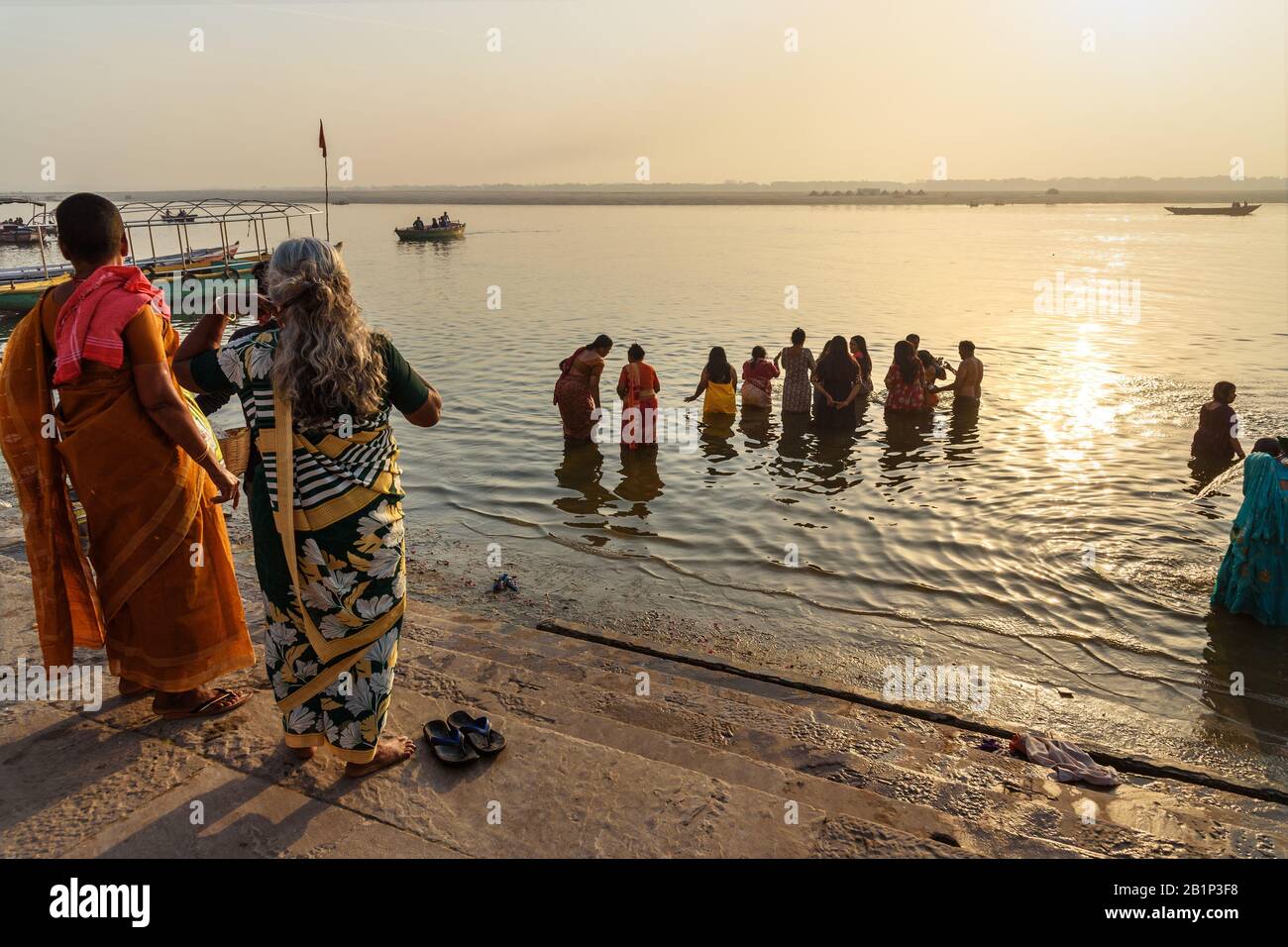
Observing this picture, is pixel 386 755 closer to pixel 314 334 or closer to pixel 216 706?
pixel 216 706

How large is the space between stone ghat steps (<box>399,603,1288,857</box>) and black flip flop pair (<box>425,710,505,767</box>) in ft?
0.68

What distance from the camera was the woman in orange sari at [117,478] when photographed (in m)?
3.27

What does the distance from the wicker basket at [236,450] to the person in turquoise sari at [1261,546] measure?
20.8 feet

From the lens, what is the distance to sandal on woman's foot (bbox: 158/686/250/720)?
11.9 ft

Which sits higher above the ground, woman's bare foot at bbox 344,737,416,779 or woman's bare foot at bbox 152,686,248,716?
woman's bare foot at bbox 152,686,248,716

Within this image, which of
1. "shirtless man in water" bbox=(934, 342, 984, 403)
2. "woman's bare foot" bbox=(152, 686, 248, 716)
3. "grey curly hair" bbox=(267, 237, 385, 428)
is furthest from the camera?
"shirtless man in water" bbox=(934, 342, 984, 403)

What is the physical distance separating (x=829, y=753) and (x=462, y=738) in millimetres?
1666

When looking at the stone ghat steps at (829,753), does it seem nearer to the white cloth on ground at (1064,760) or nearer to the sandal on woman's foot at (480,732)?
the white cloth on ground at (1064,760)

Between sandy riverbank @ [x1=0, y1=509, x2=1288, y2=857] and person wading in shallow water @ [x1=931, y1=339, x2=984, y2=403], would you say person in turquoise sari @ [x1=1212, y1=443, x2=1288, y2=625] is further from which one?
person wading in shallow water @ [x1=931, y1=339, x2=984, y2=403]

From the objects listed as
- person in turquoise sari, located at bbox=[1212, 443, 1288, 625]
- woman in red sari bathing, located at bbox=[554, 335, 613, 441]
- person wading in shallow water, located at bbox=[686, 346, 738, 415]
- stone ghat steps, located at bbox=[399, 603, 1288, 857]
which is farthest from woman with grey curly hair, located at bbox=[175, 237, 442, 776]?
person wading in shallow water, located at bbox=[686, 346, 738, 415]

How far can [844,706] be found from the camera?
14.9 feet
